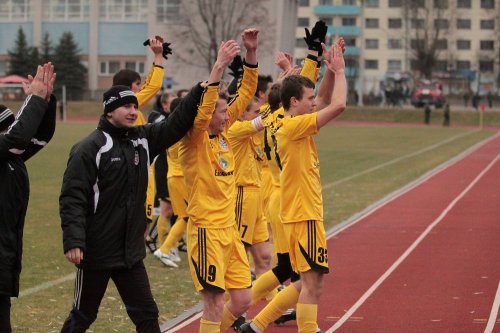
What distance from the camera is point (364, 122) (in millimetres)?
70000

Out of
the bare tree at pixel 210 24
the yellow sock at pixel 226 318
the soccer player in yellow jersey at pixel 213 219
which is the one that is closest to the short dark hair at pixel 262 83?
the soccer player in yellow jersey at pixel 213 219

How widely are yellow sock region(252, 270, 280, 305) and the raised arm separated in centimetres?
168

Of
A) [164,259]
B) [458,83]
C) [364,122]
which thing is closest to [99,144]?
[164,259]

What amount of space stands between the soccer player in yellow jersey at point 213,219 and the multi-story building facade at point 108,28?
74.5m

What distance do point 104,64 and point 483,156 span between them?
56.0m

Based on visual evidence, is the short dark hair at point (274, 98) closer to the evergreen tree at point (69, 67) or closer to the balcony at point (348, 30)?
the evergreen tree at point (69, 67)

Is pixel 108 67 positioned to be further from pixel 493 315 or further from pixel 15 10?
pixel 493 315

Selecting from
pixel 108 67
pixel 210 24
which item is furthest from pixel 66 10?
pixel 210 24

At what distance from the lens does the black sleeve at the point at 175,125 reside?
725 centimetres

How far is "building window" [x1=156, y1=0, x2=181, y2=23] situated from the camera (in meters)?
84.8

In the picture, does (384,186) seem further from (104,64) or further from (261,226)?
(104,64)

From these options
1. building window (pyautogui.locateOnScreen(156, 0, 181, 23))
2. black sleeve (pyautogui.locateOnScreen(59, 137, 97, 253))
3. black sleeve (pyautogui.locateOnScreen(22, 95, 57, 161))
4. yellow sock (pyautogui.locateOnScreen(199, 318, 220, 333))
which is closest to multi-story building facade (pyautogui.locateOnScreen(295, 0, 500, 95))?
building window (pyautogui.locateOnScreen(156, 0, 181, 23))

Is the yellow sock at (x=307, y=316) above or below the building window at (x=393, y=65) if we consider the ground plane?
below

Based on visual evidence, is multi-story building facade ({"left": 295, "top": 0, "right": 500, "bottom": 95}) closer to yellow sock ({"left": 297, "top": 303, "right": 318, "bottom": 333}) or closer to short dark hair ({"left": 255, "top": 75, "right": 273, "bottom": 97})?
short dark hair ({"left": 255, "top": 75, "right": 273, "bottom": 97})
